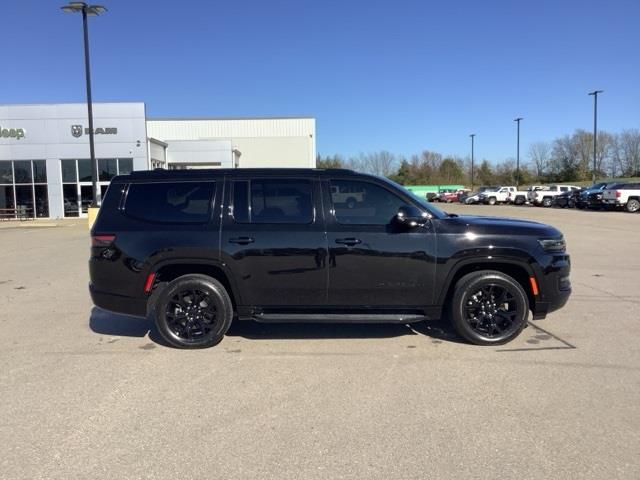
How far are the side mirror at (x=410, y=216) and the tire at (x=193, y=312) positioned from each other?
6.30 feet

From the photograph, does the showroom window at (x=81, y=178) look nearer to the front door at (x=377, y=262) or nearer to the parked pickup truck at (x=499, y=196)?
the front door at (x=377, y=262)

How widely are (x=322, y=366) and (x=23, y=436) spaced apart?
2441mm

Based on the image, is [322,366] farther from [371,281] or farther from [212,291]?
[212,291]

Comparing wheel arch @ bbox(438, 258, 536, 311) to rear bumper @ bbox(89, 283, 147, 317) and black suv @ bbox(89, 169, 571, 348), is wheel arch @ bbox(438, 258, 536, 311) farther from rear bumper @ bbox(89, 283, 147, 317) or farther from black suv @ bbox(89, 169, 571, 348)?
rear bumper @ bbox(89, 283, 147, 317)

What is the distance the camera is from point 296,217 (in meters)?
5.53

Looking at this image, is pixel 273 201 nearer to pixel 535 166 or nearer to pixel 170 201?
pixel 170 201

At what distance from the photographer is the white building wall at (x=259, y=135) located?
201 feet

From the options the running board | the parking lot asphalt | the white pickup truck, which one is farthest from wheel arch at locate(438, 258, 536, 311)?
the white pickup truck

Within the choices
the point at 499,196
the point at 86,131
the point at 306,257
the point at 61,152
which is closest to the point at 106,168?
the point at 86,131

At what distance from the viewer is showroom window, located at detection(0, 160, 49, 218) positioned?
32.9 meters

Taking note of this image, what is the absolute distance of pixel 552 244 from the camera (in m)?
5.57

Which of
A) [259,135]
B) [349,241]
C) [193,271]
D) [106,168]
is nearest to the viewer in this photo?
[349,241]

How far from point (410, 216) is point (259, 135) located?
58.6 metres

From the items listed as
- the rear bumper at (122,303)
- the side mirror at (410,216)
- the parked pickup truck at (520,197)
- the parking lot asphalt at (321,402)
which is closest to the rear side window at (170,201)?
the rear bumper at (122,303)
